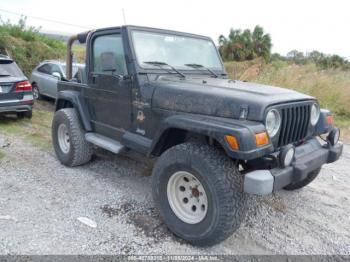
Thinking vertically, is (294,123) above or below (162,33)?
below

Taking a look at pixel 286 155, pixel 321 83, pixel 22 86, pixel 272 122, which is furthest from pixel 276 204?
pixel 321 83

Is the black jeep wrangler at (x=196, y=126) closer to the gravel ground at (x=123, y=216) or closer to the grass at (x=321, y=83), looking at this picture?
the gravel ground at (x=123, y=216)

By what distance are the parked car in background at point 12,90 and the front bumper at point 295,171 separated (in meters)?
5.89

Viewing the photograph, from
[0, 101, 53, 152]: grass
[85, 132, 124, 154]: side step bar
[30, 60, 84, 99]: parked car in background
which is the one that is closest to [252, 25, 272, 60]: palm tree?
[30, 60, 84, 99]: parked car in background

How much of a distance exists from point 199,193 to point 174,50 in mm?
1896

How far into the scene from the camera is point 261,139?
271 cm

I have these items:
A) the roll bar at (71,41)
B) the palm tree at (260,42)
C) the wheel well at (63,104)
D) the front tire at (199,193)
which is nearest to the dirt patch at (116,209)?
the front tire at (199,193)

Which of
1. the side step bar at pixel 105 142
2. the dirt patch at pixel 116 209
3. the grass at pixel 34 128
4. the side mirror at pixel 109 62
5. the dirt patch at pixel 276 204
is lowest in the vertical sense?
the grass at pixel 34 128

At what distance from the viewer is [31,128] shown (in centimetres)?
718

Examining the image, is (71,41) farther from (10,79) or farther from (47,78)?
(47,78)

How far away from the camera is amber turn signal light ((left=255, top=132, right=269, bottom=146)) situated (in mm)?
2682

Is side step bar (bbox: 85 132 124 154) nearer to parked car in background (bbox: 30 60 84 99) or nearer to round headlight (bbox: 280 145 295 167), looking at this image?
round headlight (bbox: 280 145 295 167)

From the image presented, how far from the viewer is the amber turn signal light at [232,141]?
8.65 ft

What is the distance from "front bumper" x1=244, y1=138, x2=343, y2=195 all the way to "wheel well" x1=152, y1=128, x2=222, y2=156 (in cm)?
68
